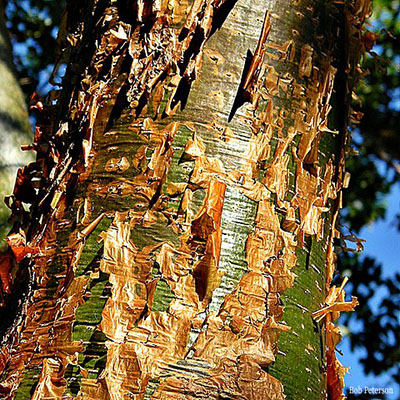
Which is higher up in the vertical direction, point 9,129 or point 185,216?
point 9,129

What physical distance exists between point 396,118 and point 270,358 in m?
3.48

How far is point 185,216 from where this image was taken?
0.80 m

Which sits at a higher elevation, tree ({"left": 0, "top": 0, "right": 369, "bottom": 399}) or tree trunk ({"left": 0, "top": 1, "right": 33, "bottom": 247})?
tree trunk ({"left": 0, "top": 1, "right": 33, "bottom": 247})

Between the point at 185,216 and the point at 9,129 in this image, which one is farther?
the point at 9,129

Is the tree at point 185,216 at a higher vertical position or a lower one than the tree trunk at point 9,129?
lower

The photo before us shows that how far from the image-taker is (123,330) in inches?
28.9

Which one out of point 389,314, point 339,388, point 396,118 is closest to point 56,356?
point 339,388

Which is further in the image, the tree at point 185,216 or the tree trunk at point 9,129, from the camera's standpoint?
the tree trunk at point 9,129

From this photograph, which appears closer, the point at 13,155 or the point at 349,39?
the point at 349,39

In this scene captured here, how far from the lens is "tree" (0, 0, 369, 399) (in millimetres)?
737

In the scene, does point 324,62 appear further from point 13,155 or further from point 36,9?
point 36,9

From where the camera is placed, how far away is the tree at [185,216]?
0.74 m

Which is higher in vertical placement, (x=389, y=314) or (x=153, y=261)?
(x=389, y=314)

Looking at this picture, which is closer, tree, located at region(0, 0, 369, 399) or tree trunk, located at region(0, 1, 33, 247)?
tree, located at region(0, 0, 369, 399)
